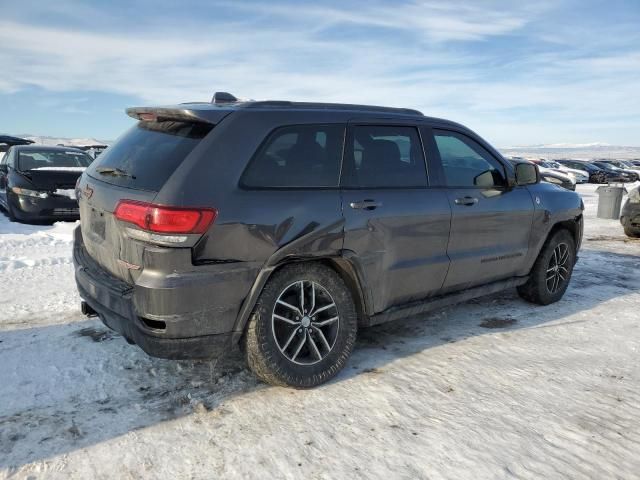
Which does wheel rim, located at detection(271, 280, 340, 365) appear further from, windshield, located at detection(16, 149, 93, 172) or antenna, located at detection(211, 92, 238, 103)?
windshield, located at detection(16, 149, 93, 172)

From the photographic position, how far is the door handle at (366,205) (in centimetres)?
336

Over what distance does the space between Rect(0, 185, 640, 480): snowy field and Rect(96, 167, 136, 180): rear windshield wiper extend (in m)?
1.28

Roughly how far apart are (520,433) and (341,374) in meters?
1.17

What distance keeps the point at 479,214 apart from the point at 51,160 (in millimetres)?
8669

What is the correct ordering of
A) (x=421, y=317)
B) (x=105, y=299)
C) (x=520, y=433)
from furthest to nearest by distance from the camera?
(x=421, y=317)
(x=105, y=299)
(x=520, y=433)

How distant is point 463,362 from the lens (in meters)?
3.71

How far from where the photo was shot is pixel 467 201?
4094 millimetres

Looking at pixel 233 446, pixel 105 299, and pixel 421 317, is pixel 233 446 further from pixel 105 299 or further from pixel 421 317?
pixel 421 317

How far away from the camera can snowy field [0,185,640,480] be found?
249 centimetres

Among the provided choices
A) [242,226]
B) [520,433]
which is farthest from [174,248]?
[520,433]

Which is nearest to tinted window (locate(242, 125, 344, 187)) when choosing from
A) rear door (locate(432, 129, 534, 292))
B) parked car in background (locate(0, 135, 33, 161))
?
rear door (locate(432, 129, 534, 292))

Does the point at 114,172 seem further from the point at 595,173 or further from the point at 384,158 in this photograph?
the point at 595,173

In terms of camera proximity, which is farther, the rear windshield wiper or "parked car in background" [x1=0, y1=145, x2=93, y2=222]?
"parked car in background" [x1=0, y1=145, x2=93, y2=222]

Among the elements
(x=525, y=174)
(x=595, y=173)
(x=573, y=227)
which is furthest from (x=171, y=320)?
(x=595, y=173)
